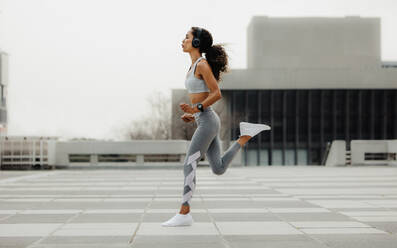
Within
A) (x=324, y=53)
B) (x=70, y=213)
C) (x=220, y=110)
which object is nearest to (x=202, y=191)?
(x=70, y=213)

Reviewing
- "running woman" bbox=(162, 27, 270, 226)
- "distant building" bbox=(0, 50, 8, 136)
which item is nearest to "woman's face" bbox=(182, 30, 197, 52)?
"running woman" bbox=(162, 27, 270, 226)

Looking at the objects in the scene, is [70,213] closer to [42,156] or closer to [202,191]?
[202,191]

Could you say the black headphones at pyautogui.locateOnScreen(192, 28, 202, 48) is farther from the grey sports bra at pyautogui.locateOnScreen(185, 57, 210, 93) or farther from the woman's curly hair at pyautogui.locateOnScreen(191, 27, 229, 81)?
the grey sports bra at pyautogui.locateOnScreen(185, 57, 210, 93)

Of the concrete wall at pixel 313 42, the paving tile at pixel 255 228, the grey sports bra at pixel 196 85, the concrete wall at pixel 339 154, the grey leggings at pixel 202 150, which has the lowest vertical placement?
the concrete wall at pixel 339 154

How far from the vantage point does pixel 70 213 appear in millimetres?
6867

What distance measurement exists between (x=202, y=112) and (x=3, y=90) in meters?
37.4

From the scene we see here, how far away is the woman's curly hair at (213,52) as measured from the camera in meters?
5.84

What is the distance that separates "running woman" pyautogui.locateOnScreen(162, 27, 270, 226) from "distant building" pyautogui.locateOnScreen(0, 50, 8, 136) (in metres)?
35.2

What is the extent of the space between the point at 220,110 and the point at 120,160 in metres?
33.5

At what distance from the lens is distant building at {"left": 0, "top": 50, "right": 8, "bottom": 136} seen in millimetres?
38641

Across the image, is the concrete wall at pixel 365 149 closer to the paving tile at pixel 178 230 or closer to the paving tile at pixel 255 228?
the paving tile at pixel 255 228

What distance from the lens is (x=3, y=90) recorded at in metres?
40.0

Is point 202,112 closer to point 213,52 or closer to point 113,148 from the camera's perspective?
point 213,52

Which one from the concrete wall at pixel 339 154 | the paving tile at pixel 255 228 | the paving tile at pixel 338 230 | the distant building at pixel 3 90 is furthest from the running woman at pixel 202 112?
the distant building at pixel 3 90
